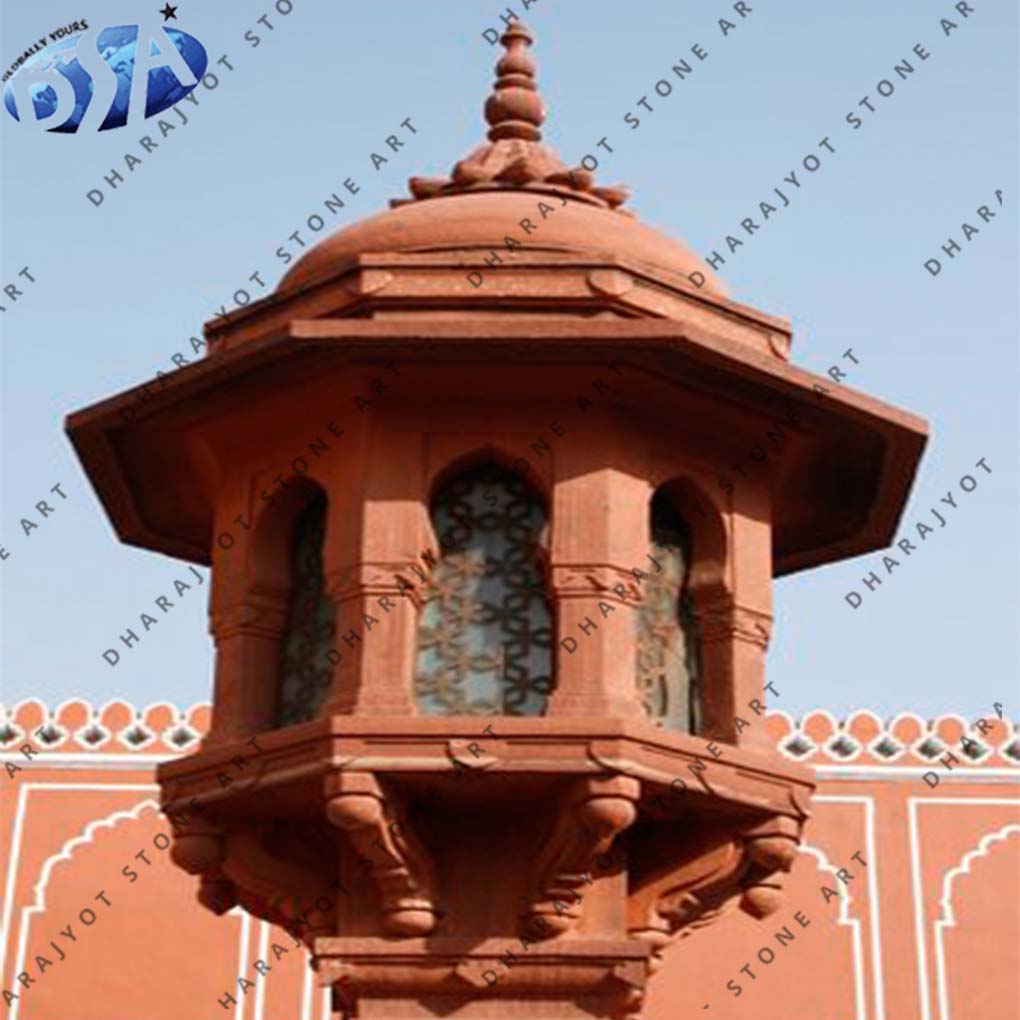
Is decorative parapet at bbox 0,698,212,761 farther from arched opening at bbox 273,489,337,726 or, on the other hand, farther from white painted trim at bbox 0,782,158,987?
arched opening at bbox 273,489,337,726

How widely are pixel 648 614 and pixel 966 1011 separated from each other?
7.93 meters

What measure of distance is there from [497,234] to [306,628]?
109 centimetres

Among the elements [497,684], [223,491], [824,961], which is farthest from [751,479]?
[824,961]

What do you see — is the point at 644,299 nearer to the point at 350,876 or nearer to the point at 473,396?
the point at 473,396

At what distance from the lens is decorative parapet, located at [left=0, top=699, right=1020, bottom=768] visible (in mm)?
12906

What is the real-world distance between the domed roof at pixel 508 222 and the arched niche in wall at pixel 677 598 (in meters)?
0.57

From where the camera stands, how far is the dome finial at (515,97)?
248 inches

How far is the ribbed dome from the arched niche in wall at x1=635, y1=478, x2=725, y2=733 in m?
0.59

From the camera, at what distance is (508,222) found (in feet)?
18.4

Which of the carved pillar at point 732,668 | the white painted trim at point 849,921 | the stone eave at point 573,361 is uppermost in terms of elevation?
the white painted trim at point 849,921

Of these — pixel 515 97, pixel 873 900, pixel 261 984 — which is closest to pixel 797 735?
pixel 873 900

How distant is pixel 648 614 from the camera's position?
5.48m

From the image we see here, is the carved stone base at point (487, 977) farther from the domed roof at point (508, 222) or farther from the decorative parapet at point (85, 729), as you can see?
the decorative parapet at point (85, 729)

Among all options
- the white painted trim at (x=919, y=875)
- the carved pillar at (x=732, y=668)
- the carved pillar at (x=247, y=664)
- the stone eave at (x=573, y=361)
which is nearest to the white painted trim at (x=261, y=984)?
the white painted trim at (x=919, y=875)
